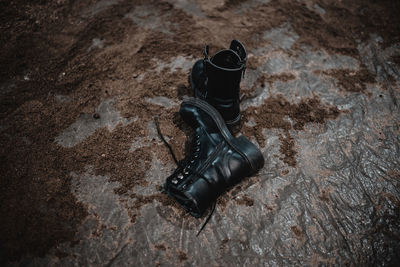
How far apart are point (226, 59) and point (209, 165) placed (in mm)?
753

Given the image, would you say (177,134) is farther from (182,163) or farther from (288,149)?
(288,149)

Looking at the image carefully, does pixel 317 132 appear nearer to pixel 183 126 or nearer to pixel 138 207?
pixel 183 126

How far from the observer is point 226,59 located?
1.61 m

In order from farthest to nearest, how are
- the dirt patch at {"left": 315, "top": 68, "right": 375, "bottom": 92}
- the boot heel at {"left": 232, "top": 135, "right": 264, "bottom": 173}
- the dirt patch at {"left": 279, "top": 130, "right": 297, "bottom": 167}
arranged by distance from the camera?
the dirt patch at {"left": 315, "top": 68, "right": 375, "bottom": 92} → the dirt patch at {"left": 279, "top": 130, "right": 297, "bottom": 167} → the boot heel at {"left": 232, "top": 135, "right": 264, "bottom": 173}

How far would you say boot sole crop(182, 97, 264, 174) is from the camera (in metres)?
1.48

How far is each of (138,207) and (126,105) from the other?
862mm

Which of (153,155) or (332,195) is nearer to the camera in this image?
(332,195)

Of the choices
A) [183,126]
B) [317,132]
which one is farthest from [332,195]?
[183,126]

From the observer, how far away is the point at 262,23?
8.64ft

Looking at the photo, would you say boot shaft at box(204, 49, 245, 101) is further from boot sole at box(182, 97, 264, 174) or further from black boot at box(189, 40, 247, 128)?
boot sole at box(182, 97, 264, 174)

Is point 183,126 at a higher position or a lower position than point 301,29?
lower

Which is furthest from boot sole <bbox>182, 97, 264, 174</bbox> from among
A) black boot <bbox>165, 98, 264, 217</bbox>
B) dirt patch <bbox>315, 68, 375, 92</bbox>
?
dirt patch <bbox>315, 68, 375, 92</bbox>

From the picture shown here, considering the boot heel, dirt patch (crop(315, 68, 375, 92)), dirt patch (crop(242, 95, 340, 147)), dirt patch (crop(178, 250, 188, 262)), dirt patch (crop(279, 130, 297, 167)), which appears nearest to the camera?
dirt patch (crop(178, 250, 188, 262))

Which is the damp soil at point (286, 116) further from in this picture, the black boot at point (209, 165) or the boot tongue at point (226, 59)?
the boot tongue at point (226, 59)
